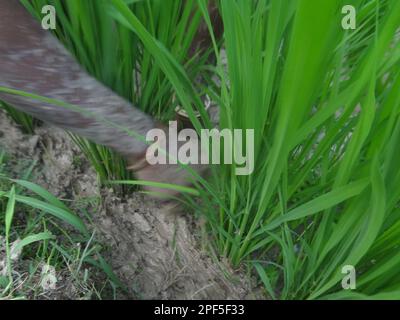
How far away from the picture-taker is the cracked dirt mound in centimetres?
80

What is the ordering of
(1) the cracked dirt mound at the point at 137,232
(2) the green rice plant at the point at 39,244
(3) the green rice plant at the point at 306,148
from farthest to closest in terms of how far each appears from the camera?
(1) the cracked dirt mound at the point at 137,232, (2) the green rice plant at the point at 39,244, (3) the green rice plant at the point at 306,148

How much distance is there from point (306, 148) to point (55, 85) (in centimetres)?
37

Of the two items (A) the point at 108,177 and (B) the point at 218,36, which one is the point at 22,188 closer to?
(A) the point at 108,177

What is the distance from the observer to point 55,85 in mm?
571

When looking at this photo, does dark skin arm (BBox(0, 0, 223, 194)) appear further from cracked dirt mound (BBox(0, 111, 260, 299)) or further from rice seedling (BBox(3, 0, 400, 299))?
cracked dirt mound (BBox(0, 111, 260, 299))

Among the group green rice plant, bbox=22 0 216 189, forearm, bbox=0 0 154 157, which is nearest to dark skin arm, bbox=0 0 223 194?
forearm, bbox=0 0 154 157

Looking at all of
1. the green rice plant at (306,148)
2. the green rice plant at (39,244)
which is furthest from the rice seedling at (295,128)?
the green rice plant at (39,244)

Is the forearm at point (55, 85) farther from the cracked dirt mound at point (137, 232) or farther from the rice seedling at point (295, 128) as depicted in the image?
the cracked dirt mound at point (137, 232)

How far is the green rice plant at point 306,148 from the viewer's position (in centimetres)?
51

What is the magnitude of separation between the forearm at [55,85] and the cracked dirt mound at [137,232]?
228 millimetres

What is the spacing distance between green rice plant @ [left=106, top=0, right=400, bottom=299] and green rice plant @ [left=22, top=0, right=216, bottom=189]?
0.38 feet

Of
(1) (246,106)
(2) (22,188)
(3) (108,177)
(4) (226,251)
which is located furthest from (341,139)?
(2) (22,188)

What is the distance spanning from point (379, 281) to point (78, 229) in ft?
1.69

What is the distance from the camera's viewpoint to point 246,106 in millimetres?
604
